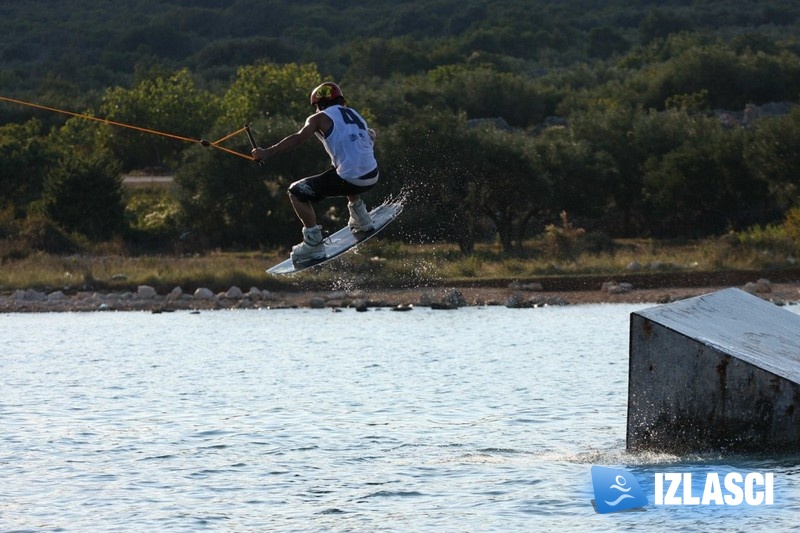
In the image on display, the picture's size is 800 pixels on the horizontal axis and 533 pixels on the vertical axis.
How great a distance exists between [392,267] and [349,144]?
3004 centimetres

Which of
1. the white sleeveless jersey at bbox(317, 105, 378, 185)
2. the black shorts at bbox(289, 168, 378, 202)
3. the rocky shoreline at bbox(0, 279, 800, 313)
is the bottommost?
the rocky shoreline at bbox(0, 279, 800, 313)

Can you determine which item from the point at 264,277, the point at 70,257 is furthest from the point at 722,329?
the point at 70,257

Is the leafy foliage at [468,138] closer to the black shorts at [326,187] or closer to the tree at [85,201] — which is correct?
the tree at [85,201]

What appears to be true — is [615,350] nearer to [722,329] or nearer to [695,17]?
[722,329]

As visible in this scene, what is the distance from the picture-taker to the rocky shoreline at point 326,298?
140 feet

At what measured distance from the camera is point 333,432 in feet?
71.2

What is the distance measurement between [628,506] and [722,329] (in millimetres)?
2273

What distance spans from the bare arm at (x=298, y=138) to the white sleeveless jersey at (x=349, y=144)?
0.32 ft

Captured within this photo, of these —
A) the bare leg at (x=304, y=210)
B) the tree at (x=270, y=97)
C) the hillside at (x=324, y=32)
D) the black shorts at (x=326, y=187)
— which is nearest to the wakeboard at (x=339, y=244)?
the bare leg at (x=304, y=210)

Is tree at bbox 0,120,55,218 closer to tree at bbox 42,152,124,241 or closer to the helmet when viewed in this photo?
tree at bbox 42,152,124,241

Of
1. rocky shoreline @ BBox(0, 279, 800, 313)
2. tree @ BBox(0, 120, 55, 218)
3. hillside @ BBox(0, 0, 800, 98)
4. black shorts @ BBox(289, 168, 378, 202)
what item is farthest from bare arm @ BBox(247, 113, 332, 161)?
hillside @ BBox(0, 0, 800, 98)

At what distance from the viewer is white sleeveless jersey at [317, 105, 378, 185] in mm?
16781

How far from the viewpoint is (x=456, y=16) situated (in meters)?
157

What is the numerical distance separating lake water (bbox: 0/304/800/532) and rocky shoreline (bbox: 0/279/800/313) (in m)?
4.09
